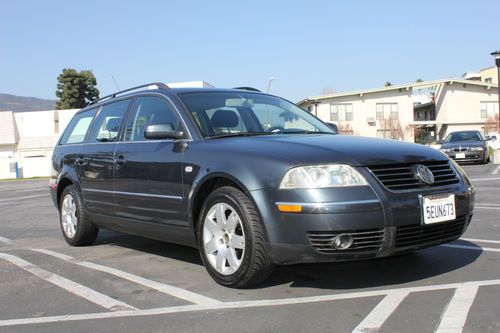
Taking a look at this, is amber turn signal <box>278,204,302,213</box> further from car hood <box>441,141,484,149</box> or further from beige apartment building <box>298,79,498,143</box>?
beige apartment building <box>298,79,498,143</box>

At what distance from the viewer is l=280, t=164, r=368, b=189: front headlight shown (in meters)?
3.81

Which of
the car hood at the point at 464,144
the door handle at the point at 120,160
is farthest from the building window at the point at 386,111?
the door handle at the point at 120,160

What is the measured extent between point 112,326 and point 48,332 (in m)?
0.40

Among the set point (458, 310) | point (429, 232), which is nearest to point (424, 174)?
point (429, 232)

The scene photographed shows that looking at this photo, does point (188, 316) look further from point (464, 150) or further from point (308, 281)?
point (464, 150)

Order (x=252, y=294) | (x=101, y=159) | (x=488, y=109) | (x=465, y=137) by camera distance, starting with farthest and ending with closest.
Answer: (x=488, y=109) → (x=465, y=137) → (x=101, y=159) → (x=252, y=294)

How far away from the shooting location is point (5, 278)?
5098mm

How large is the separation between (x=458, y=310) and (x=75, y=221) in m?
4.54

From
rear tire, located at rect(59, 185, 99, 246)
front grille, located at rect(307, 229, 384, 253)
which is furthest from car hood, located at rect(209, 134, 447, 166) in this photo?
rear tire, located at rect(59, 185, 99, 246)

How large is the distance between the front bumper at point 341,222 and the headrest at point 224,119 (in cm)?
116

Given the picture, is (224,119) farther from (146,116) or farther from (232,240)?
(232,240)

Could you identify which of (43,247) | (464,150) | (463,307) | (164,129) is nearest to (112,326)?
(164,129)

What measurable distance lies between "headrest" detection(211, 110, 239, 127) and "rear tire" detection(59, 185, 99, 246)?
2254 millimetres

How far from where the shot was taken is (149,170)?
5.03 metres
